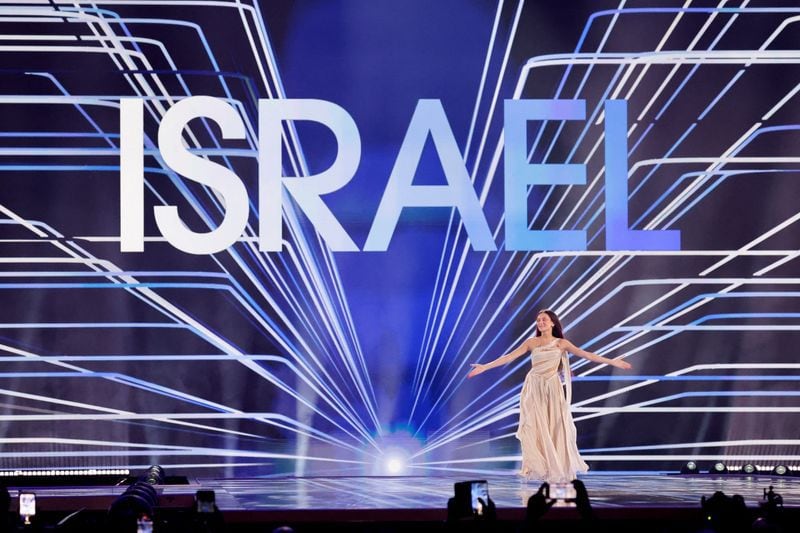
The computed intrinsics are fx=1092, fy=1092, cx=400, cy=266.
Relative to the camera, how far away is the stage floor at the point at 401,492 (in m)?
5.97

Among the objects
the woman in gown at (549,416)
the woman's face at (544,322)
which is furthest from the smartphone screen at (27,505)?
the woman's face at (544,322)

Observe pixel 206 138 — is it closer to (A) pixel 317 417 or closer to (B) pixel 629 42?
(A) pixel 317 417

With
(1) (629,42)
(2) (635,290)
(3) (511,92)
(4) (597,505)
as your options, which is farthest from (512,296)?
(4) (597,505)

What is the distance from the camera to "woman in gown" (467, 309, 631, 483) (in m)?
8.12

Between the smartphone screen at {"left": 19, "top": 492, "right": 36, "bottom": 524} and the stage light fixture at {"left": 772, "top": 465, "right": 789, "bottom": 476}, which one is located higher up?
the smartphone screen at {"left": 19, "top": 492, "right": 36, "bottom": 524}

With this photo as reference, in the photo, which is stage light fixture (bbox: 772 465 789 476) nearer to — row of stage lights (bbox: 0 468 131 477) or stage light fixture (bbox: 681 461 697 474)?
Answer: stage light fixture (bbox: 681 461 697 474)

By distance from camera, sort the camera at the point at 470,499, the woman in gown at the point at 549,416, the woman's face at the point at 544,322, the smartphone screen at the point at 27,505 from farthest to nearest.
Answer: the woman's face at the point at 544,322 < the woman in gown at the point at 549,416 < the smartphone screen at the point at 27,505 < the camera at the point at 470,499

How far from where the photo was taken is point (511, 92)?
9.47 metres

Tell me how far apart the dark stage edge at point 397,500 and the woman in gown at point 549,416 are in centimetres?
18

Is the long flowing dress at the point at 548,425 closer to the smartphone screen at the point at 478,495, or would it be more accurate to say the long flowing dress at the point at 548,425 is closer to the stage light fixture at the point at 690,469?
the stage light fixture at the point at 690,469

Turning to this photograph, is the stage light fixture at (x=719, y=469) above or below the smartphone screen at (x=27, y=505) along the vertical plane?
below

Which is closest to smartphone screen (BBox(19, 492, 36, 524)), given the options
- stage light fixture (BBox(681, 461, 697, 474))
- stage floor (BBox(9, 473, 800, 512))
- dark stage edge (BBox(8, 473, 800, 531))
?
dark stage edge (BBox(8, 473, 800, 531))

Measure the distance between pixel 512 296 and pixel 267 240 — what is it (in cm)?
216

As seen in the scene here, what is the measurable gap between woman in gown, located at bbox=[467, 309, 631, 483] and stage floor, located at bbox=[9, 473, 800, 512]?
0.62 ft
